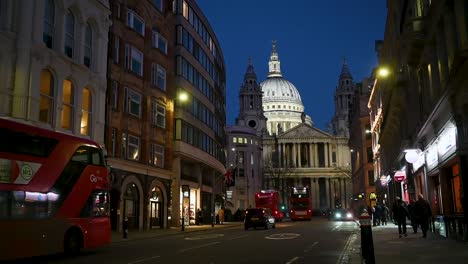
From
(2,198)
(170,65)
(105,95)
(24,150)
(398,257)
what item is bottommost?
(398,257)

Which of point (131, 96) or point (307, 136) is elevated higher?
point (307, 136)

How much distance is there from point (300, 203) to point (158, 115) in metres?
30.2

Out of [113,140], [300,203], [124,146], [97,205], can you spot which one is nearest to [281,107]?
[300,203]

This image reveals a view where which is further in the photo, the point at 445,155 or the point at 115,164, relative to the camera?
the point at 115,164

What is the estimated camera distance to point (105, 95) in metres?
34.3

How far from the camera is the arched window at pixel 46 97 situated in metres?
27.0

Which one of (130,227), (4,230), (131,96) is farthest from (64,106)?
(4,230)

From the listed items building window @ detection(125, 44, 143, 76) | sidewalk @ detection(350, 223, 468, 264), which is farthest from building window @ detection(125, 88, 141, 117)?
sidewalk @ detection(350, 223, 468, 264)

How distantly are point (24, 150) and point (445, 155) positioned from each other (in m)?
16.9

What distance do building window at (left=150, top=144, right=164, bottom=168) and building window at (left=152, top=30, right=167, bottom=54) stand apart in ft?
27.2

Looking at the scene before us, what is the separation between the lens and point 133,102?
3912cm

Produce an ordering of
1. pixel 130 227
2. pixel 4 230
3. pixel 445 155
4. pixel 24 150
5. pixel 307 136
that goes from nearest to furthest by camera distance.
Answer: pixel 4 230
pixel 24 150
pixel 445 155
pixel 130 227
pixel 307 136

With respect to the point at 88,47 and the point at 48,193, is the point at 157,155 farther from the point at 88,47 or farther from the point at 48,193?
the point at 48,193

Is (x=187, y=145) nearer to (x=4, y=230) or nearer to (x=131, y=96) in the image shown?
(x=131, y=96)
